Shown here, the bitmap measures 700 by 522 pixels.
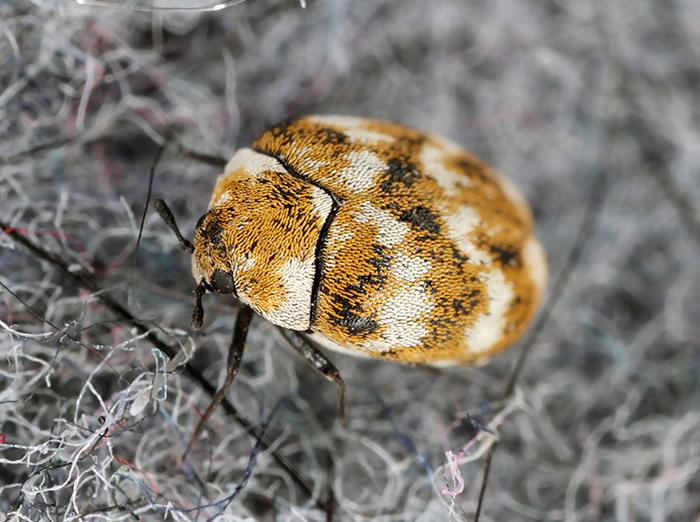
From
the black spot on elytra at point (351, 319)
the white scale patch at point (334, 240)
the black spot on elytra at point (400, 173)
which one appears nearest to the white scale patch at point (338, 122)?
the black spot on elytra at point (400, 173)

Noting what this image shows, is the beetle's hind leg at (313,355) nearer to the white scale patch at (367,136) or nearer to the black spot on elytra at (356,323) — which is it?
the black spot on elytra at (356,323)

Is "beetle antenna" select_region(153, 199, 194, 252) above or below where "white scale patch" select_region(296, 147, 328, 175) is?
below

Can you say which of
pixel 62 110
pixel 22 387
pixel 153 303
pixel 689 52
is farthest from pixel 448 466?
pixel 689 52

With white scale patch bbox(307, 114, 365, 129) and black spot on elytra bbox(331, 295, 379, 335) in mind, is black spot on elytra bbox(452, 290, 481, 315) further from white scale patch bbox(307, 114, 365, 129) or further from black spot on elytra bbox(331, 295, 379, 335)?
white scale patch bbox(307, 114, 365, 129)

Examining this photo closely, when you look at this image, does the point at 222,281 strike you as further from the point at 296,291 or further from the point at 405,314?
the point at 405,314

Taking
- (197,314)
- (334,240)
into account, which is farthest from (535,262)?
(197,314)

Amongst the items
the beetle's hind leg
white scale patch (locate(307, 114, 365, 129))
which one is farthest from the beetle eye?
white scale patch (locate(307, 114, 365, 129))

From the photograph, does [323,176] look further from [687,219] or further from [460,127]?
[687,219]
